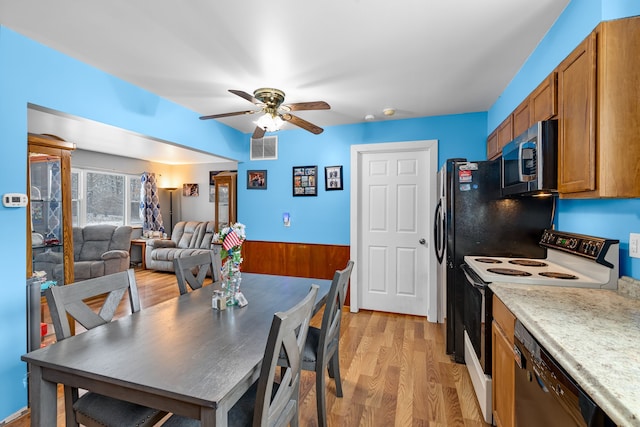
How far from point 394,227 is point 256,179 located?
81.1 inches

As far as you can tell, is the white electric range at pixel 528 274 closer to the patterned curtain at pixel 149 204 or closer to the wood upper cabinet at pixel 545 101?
the wood upper cabinet at pixel 545 101

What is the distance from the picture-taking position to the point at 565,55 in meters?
1.67

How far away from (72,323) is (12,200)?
148 cm

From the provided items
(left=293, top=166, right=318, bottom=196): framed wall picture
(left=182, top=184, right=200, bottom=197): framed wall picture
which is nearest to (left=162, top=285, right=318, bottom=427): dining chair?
(left=293, top=166, right=318, bottom=196): framed wall picture

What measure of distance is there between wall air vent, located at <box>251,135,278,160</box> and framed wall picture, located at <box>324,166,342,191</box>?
0.81 metres

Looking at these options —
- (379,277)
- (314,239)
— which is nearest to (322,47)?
(314,239)

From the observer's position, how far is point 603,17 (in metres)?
1.34

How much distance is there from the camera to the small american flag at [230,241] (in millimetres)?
1741

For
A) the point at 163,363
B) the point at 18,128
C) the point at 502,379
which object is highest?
the point at 18,128

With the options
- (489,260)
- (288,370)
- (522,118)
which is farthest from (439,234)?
(288,370)

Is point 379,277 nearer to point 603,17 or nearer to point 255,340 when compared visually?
point 255,340

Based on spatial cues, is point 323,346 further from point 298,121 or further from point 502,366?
point 298,121

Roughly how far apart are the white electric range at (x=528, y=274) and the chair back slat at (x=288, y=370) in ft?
3.84

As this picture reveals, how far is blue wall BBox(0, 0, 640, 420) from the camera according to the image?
1.67 meters
